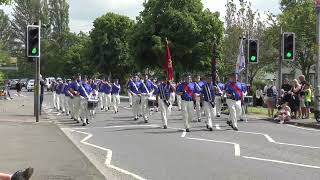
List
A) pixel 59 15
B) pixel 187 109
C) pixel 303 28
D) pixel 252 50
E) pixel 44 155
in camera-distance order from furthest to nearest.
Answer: pixel 59 15 < pixel 303 28 < pixel 252 50 < pixel 187 109 < pixel 44 155

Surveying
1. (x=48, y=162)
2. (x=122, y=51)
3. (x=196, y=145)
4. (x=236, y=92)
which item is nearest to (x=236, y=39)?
(x=122, y=51)

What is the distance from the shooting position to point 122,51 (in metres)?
69.6

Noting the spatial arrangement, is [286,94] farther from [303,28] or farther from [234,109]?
[303,28]

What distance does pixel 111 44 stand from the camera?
70312 millimetres

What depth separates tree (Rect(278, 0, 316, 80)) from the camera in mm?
49281

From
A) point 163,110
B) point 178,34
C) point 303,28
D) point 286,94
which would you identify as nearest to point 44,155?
point 163,110

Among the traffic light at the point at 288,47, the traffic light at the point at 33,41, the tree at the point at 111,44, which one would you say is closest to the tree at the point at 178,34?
the tree at the point at 111,44

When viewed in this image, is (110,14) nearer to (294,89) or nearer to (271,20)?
(271,20)

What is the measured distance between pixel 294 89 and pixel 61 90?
12.0 meters

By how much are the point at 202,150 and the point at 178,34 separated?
34.8 metres

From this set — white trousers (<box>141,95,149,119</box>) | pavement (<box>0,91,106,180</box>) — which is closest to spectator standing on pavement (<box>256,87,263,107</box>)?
white trousers (<box>141,95,149,119</box>)

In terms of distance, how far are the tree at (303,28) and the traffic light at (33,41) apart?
30.0 metres

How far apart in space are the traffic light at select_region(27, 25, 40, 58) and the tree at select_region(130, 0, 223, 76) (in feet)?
83.5

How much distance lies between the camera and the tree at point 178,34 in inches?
1902
